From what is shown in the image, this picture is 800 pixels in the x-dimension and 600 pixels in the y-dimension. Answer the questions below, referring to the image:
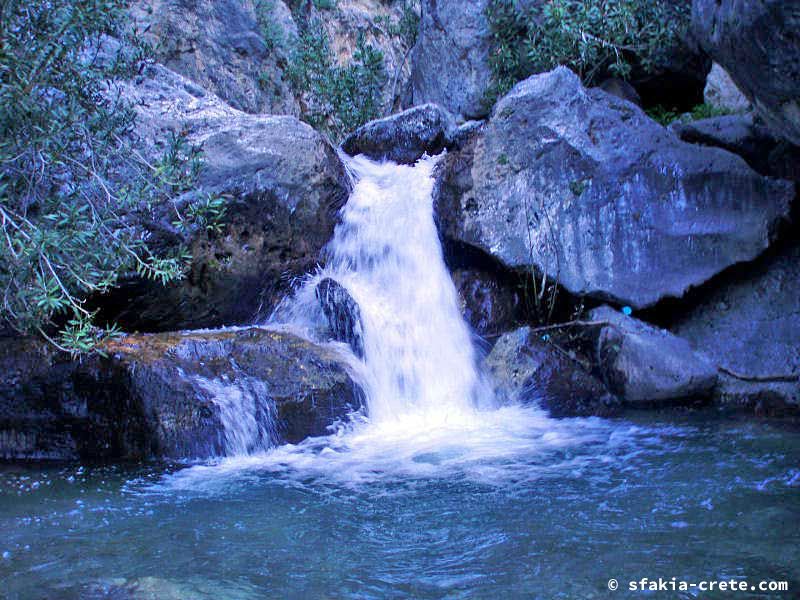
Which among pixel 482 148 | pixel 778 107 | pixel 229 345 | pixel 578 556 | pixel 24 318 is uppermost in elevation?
pixel 482 148

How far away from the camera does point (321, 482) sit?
5520mm

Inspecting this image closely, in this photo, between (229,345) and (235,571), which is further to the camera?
(229,345)

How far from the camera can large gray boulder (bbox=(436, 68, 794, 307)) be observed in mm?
8367

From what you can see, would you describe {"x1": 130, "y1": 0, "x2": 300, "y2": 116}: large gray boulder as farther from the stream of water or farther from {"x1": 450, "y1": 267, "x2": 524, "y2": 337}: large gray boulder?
the stream of water

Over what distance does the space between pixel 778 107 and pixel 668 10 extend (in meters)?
5.81

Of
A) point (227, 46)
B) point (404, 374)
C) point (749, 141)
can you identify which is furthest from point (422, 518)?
point (227, 46)

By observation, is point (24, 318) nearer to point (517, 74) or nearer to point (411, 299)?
point (411, 299)

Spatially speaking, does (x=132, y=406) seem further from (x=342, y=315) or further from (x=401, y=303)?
(x=401, y=303)

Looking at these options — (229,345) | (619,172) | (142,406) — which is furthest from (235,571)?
(619,172)

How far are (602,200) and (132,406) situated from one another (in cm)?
579

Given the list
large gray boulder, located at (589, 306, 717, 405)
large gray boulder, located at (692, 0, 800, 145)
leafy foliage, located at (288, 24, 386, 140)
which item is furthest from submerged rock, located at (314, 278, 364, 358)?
leafy foliage, located at (288, 24, 386, 140)

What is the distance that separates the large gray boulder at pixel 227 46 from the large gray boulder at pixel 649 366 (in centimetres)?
926

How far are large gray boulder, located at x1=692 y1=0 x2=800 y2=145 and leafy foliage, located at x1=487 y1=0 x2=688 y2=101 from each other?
449cm

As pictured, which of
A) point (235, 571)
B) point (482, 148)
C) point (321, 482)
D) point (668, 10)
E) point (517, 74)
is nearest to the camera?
point (235, 571)
